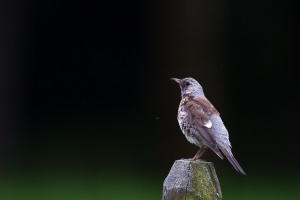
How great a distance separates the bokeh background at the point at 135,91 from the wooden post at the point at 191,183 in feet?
15.5

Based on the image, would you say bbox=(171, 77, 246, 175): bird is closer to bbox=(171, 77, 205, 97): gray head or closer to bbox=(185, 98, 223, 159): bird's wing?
bbox=(185, 98, 223, 159): bird's wing

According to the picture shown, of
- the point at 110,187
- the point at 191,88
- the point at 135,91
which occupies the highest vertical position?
the point at 191,88

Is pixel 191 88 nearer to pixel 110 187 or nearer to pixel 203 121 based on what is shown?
pixel 203 121

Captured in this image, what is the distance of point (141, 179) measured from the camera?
29.8ft

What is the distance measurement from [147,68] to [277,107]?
2144 millimetres

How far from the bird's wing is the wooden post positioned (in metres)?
1.00

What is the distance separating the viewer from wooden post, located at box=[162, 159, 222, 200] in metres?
3.10

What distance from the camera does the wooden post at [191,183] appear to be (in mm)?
3098

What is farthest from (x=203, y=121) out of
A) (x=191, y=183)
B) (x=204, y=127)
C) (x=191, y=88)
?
(x=191, y=183)

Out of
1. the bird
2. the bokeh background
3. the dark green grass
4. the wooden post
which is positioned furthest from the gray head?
the bokeh background

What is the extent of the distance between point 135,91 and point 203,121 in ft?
25.8

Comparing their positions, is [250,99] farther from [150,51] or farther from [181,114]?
[181,114]

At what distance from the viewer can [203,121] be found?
4.28m

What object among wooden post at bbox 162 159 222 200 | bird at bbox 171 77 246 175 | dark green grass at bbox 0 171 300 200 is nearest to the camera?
wooden post at bbox 162 159 222 200
